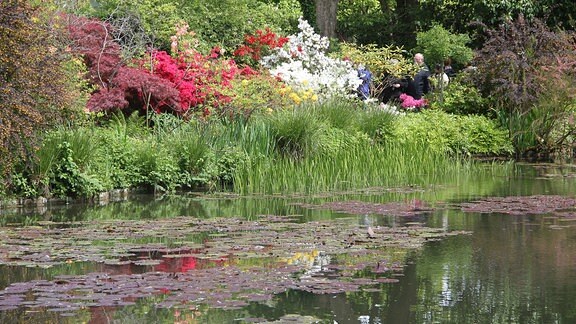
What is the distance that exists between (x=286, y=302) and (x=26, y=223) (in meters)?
5.20

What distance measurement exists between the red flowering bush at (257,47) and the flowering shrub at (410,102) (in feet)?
10.0

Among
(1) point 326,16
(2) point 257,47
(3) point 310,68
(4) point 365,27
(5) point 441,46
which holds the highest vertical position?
(4) point 365,27

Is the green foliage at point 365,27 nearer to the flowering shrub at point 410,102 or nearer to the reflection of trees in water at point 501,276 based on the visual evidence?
the flowering shrub at point 410,102

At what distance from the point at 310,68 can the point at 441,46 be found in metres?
5.63

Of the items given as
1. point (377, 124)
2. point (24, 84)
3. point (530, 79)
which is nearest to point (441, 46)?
point (530, 79)

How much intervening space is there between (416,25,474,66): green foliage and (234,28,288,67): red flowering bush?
16.2 ft

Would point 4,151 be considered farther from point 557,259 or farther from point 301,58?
point 301,58

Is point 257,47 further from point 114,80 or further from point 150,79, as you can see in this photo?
point 114,80

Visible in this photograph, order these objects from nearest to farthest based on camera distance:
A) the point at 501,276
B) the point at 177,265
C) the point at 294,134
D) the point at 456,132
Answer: the point at 501,276, the point at 177,265, the point at 294,134, the point at 456,132

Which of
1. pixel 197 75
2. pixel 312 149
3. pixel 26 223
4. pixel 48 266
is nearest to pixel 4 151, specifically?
pixel 26 223

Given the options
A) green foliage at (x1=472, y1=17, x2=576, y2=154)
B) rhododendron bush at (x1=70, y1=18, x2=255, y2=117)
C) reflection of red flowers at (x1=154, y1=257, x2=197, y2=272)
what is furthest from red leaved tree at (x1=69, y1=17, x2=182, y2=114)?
reflection of red flowers at (x1=154, y1=257, x2=197, y2=272)

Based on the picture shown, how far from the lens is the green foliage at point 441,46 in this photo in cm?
2750

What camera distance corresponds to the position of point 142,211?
13531mm

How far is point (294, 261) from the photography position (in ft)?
31.8
